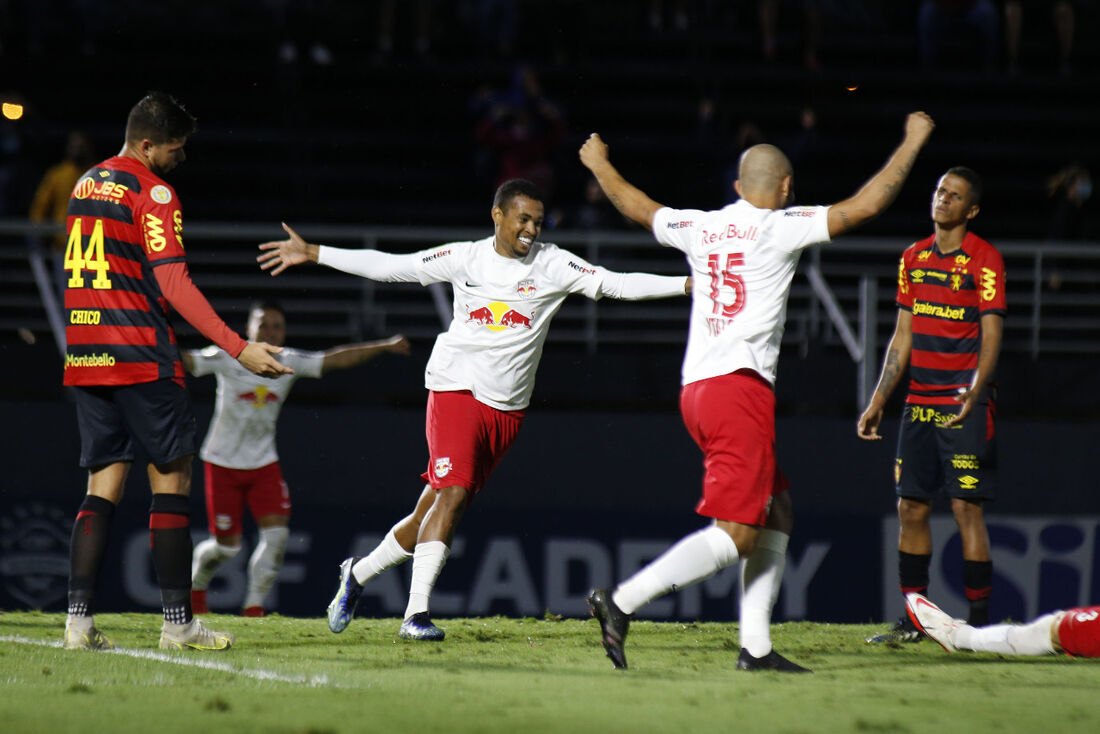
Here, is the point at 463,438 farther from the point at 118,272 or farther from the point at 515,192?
the point at 118,272

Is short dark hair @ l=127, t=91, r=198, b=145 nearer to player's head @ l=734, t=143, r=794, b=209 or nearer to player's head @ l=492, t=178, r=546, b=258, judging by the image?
player's head @ l=492, t=178, r=546, b=258

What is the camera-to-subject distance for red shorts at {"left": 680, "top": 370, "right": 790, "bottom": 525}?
524 cm

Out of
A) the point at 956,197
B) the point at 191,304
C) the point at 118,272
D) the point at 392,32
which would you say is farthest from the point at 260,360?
the point at 392,32

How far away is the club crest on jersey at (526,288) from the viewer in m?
6.61

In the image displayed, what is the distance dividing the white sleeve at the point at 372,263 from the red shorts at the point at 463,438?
61 cm

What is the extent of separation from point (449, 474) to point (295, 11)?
13.1 m

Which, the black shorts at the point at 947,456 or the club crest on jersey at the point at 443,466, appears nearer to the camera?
the club crest on jersey at the point at 443,466

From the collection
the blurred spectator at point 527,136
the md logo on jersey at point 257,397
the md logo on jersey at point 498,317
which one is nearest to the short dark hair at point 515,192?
the md logo on jersey at point 498,317

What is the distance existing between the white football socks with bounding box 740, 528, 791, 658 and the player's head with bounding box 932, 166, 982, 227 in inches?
89.2

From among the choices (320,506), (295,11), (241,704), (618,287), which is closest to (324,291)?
(320,506)

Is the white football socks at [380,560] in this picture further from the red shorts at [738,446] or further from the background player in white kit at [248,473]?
the background player in white kit at [248,473]

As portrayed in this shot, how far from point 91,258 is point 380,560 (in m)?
1.99

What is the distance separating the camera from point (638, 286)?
21.6 ft

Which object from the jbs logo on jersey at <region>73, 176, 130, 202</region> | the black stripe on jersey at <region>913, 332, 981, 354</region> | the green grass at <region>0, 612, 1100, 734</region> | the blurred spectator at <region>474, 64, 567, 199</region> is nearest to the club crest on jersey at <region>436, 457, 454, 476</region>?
the green grass at <region>0, 612, 1100, 734</region>
